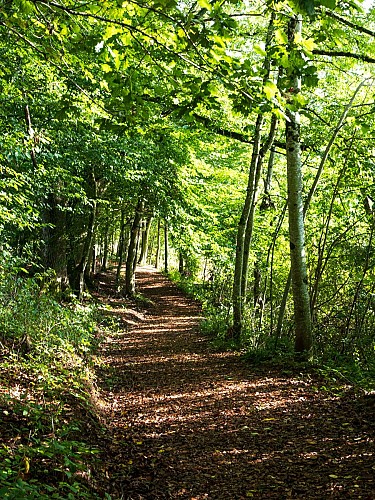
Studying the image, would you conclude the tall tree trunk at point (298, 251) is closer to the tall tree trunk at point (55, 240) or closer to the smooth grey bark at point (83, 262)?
the tall tree trunk at point (55, 240)

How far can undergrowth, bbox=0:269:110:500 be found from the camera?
3.54 metres

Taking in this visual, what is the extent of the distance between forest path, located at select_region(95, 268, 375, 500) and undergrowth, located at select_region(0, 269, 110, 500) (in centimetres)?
43

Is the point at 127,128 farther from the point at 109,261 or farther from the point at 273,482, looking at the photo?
the point at 109,261

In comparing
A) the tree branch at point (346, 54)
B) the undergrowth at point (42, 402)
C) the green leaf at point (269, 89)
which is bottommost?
the undergrowth at point (42, 402)

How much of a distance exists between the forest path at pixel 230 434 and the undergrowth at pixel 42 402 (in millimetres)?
434

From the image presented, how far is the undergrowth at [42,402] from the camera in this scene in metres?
3.54

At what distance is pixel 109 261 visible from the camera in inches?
1410

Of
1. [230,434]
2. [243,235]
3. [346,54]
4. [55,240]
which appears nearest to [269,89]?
[230,434]

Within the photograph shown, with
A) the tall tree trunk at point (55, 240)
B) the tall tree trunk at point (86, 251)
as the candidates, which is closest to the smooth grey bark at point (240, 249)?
the tall tree trunk at point (55, 240)

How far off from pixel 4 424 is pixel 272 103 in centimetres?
381

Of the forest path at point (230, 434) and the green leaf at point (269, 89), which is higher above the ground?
the green leaf at point (269, 89)

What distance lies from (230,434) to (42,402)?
225cm

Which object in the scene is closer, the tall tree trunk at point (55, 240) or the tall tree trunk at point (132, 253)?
the tall tree trunk at point (55, 240)

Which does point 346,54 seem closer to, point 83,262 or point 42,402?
point 42,402
